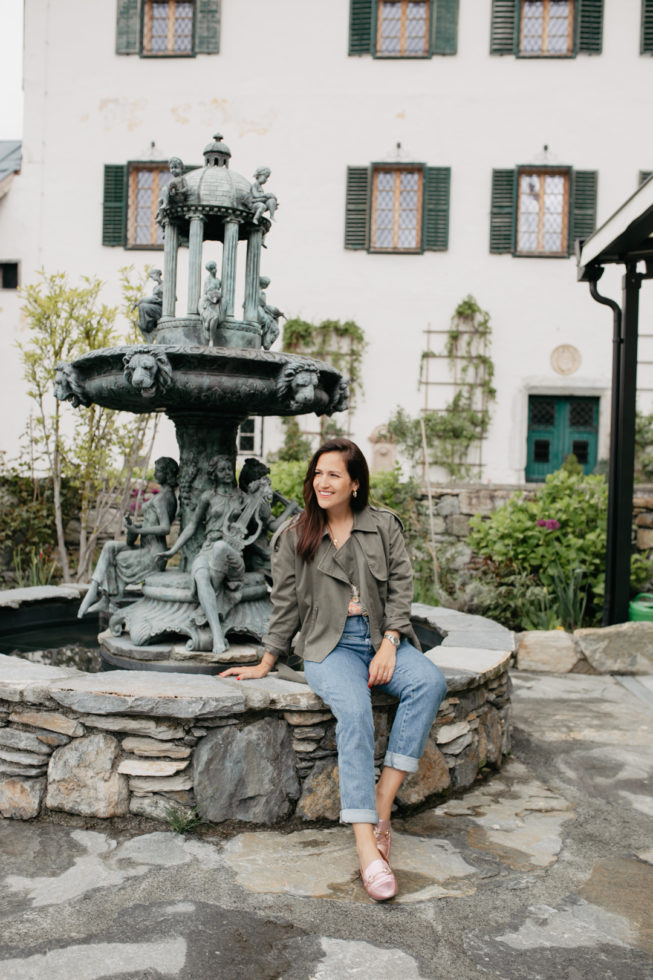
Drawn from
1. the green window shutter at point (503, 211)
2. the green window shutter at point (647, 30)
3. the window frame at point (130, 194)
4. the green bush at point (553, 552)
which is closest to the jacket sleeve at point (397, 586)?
the green bush at point (553, 552)

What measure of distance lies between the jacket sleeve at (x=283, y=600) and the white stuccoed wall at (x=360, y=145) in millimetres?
9790

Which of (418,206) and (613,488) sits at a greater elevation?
(418,206)

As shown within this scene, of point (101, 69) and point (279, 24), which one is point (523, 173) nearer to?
point (279, 24)

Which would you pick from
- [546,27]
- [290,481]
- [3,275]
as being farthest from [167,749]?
[546,27]

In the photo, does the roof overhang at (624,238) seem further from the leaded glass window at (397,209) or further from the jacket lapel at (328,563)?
the leaded glass window at (397,209)

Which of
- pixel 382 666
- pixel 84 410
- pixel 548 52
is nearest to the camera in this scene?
pixel 382 666

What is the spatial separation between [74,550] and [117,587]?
18.1ft

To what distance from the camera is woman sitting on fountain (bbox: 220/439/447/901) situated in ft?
9.87

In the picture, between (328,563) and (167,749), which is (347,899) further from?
(328,563)

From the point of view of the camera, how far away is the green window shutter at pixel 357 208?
42.1 ft

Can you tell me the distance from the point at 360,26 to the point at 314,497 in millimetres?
11793

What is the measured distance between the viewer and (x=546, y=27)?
12.8m

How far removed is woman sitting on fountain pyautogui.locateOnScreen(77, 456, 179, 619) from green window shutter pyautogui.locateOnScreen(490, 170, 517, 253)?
9620mm

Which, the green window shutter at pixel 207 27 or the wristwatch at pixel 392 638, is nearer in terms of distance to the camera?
the wristwatch at pixel 392 638
